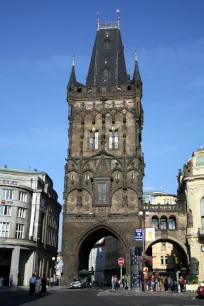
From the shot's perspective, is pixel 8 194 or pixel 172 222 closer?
pixel 172 222

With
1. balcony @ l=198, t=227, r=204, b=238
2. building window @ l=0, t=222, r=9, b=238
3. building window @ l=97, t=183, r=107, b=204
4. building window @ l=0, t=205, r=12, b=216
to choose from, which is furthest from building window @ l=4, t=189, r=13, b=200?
balcony @ l=198, t=227, r=204, b=238

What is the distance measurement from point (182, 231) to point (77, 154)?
1975 cm

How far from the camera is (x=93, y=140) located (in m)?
59.1

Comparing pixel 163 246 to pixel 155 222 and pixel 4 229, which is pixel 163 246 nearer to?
pixel 155 222

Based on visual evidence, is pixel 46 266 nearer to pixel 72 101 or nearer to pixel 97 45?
pixel 72 101

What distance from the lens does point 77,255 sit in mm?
52719

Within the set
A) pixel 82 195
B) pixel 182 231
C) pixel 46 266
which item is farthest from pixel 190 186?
pixel 46 266

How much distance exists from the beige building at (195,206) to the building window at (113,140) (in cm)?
1215

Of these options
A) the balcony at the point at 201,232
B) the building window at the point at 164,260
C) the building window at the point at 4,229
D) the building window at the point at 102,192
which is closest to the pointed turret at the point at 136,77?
the building window at the point at 102,192

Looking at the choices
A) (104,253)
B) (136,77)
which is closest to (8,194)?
(136,77)

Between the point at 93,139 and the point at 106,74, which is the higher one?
the point at 106,74

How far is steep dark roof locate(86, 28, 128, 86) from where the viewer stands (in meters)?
64.2

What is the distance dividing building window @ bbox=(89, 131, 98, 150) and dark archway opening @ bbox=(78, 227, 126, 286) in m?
13.0

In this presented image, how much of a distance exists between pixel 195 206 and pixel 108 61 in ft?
101
